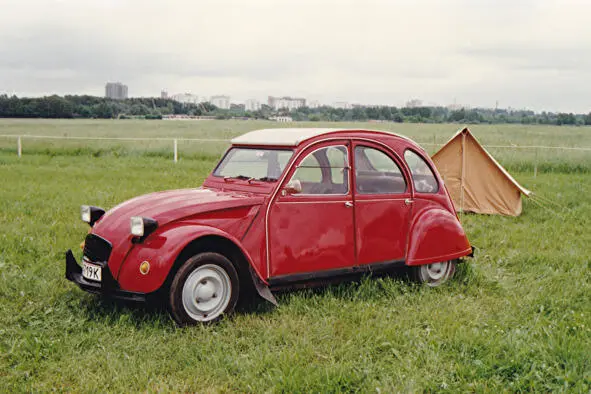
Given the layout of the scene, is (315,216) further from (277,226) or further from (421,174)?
(421,174)

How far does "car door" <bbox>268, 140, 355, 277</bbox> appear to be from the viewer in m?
6.01

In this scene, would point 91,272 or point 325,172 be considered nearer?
point 91,272

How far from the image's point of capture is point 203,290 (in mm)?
5652

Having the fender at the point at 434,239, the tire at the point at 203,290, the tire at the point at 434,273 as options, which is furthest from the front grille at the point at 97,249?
the tire at the point at 434,273

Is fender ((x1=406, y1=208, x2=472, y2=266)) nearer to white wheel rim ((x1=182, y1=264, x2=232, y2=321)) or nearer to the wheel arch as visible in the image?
the wheel arch

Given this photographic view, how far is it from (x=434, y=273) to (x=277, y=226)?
2307mm

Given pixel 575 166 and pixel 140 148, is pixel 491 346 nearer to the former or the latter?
pixel 575 166

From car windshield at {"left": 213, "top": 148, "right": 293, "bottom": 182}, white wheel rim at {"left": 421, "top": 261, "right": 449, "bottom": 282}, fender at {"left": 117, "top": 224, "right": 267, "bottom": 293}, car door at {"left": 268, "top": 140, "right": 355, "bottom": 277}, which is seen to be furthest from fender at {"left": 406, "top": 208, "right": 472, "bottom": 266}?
fender at {"left": 117, "top": 224, "right": 267, "bottom": 293}

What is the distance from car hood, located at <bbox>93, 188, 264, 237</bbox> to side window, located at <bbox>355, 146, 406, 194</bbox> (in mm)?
1202

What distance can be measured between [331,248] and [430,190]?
1.65m

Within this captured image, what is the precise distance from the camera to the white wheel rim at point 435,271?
7.20 metres

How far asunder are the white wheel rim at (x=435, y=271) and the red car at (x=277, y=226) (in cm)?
1

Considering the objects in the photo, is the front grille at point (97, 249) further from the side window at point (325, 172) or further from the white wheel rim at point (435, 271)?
the white wheel rim at point (435, 271)

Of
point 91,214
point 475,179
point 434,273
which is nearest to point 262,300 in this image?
point 91,214
